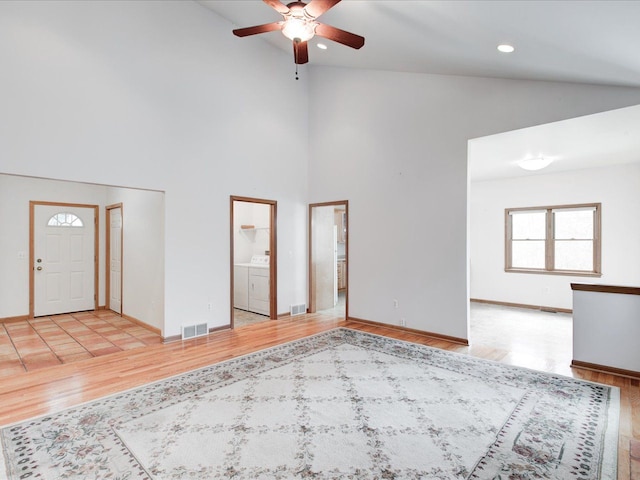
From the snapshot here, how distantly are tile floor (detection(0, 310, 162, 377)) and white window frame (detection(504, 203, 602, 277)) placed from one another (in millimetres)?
6952

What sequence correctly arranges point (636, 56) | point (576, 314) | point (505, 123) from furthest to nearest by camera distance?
point (505, 123)
point (576, 314)
point (636, 56)

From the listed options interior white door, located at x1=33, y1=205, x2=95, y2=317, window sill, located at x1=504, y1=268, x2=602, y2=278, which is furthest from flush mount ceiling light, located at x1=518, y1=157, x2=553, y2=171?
interior white door, located at x1=33, y1=205, x2=95, y2=317

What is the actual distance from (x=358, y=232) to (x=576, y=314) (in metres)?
3.06

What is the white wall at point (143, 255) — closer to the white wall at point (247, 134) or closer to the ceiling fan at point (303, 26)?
the white wall at point (247, 134)

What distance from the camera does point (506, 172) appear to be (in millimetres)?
6703

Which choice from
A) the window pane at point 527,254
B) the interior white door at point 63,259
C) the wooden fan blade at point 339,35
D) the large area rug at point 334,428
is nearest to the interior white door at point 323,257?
the large area rug at point 334,428

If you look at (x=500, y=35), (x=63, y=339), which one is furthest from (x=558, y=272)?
(x=63, y=339)

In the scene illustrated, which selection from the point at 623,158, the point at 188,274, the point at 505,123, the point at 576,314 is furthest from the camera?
the point at 623,158

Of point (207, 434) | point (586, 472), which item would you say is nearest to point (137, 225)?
point (207, 434)

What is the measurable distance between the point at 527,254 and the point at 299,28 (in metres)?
6.54

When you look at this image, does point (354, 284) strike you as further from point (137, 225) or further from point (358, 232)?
point (137, 225)

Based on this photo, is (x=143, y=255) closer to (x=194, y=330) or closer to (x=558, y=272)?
(x=194, y=330)

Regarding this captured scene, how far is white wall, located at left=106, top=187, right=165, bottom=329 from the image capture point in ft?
15.9

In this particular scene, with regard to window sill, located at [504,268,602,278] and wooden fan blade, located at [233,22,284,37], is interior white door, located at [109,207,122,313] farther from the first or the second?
window sill, located at [504,268,602,278]
